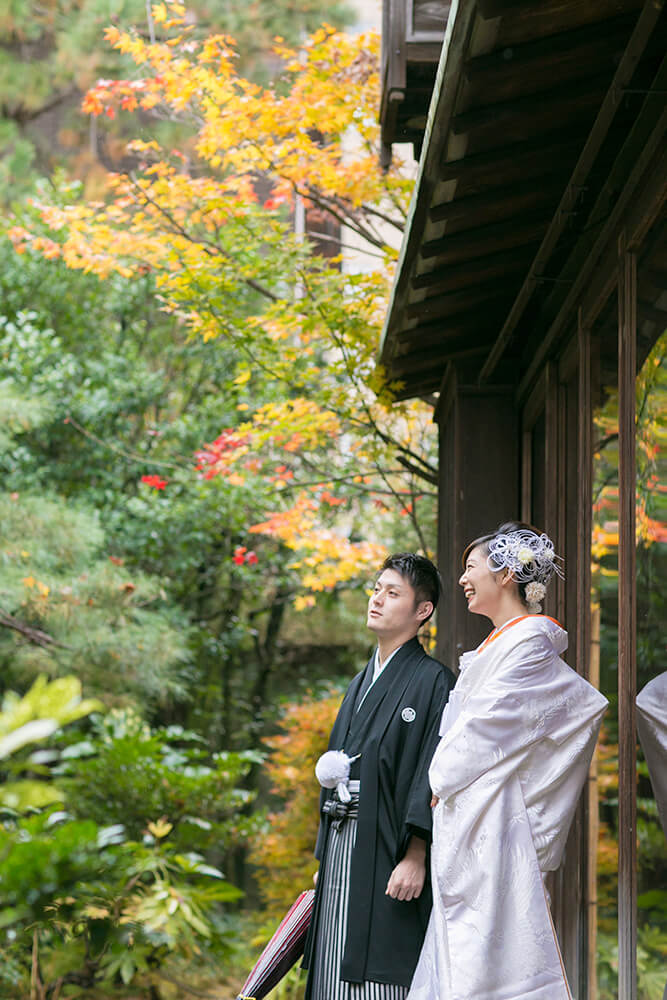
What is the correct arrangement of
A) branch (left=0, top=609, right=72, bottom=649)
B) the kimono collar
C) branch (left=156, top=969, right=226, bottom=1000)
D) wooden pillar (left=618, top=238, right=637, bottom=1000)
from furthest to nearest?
branch (left=0, top=609, right=72, bottom=649)
branch (left=156, top=969, right=226, bottom=1000)
the kimono collar
wooden pillar (left=618, top=238, right=637, bottom=1000)

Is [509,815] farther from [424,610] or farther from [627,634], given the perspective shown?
[424,610]

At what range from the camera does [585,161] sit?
3027mm

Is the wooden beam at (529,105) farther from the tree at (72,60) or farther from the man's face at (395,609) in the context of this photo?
the tree at (72,60)

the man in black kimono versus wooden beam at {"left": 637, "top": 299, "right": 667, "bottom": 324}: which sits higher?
wooden beam at {"left": 637, "top": 299, "right": 667, "bottom": 324}

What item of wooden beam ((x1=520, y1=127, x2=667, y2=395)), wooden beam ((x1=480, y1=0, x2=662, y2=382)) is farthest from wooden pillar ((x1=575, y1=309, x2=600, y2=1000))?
wooden beam ((x1=480, y1=0, x2=662, y2=382))

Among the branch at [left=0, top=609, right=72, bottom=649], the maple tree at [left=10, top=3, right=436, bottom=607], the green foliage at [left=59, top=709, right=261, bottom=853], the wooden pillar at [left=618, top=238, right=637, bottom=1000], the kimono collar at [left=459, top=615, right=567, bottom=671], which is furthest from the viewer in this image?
the branch at [left=0, top=609, right=72, bottom=649]

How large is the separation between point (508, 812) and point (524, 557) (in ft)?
2.19

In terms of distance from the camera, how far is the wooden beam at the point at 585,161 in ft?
7.90

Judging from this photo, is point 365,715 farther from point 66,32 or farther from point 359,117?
point 66,32

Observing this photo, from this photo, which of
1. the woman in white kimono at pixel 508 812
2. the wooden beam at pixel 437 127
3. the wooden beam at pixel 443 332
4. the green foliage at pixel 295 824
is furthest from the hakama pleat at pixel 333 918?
the green foliage at pixel 295 824

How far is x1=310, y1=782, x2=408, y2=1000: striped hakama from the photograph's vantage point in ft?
10.6

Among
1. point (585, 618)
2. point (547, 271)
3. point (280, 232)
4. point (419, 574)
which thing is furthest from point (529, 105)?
point (280, 232)

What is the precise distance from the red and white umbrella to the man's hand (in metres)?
0.39

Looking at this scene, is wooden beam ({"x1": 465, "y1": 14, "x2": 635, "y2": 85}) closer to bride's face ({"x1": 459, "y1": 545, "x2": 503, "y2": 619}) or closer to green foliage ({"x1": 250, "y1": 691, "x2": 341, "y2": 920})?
bride's face ({"x1": 459, "y1": 545, "x2": 503, "y2": 619})
